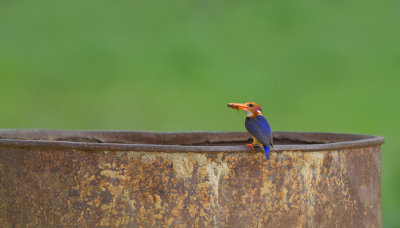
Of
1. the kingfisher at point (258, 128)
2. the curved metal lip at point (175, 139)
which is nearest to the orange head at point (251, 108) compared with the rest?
the kingfisher at point (258, 128)

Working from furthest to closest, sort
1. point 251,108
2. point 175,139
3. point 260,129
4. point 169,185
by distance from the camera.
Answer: point 175,139
point 251,108
point 260,129
point 169,185

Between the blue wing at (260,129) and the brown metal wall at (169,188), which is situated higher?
the blue wing at (260,129)

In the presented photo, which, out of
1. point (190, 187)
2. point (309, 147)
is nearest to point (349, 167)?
point (309, 147)

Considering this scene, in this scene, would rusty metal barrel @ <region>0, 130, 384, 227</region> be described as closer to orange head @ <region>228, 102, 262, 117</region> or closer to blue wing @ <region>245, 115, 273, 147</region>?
blue wing @ <region>245, 115, 273, 147</region>

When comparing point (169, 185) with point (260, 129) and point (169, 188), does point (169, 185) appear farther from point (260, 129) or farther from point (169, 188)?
point (260, 129)

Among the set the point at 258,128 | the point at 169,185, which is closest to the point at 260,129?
the point at 258,128

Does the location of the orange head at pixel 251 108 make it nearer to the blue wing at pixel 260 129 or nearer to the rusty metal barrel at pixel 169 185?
the blue wing at pixel 260 129
